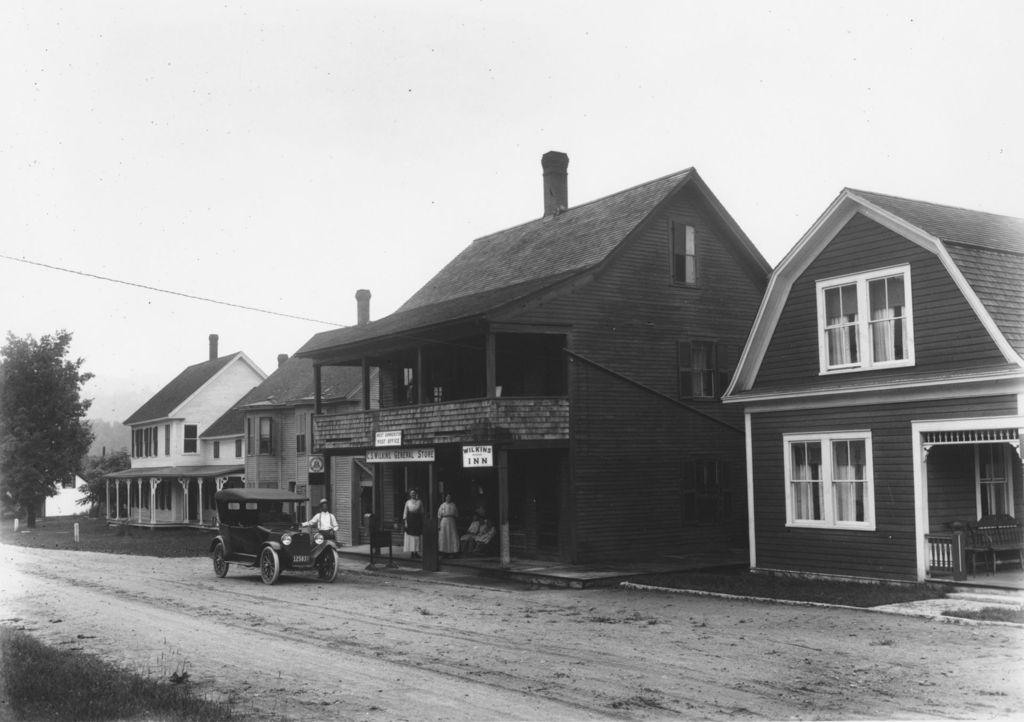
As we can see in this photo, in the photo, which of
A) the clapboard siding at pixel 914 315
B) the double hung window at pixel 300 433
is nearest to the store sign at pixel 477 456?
the clapboard siding at pixel 914 315

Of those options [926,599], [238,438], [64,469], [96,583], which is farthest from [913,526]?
[64,469]

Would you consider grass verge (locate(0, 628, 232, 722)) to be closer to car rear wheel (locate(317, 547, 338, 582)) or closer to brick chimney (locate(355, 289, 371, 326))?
car rear wheel (locate(317, 547, 338, 582))

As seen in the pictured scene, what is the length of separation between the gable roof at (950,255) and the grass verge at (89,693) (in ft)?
43.6

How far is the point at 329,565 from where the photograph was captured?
22.1 metres

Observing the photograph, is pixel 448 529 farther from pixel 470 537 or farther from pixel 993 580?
pixel 993 580

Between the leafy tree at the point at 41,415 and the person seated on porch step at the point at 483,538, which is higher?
the leafy tree at the point at 41,415

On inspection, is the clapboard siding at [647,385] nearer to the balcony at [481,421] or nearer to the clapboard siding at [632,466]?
the clapboard siding at [632,466]

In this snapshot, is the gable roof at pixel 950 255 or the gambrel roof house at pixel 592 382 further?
the gambrel roof house at pixel 592 382

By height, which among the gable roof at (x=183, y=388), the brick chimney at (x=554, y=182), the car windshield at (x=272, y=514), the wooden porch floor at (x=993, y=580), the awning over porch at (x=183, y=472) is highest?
the brick chimney at (x=554, y=182)

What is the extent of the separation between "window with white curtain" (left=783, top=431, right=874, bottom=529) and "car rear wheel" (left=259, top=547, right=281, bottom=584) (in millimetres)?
10854

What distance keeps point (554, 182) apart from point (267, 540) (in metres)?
15.8

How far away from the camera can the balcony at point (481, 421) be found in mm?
22859

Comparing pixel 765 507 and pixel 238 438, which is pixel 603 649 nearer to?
pixel 765 507

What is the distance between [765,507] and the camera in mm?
20750
